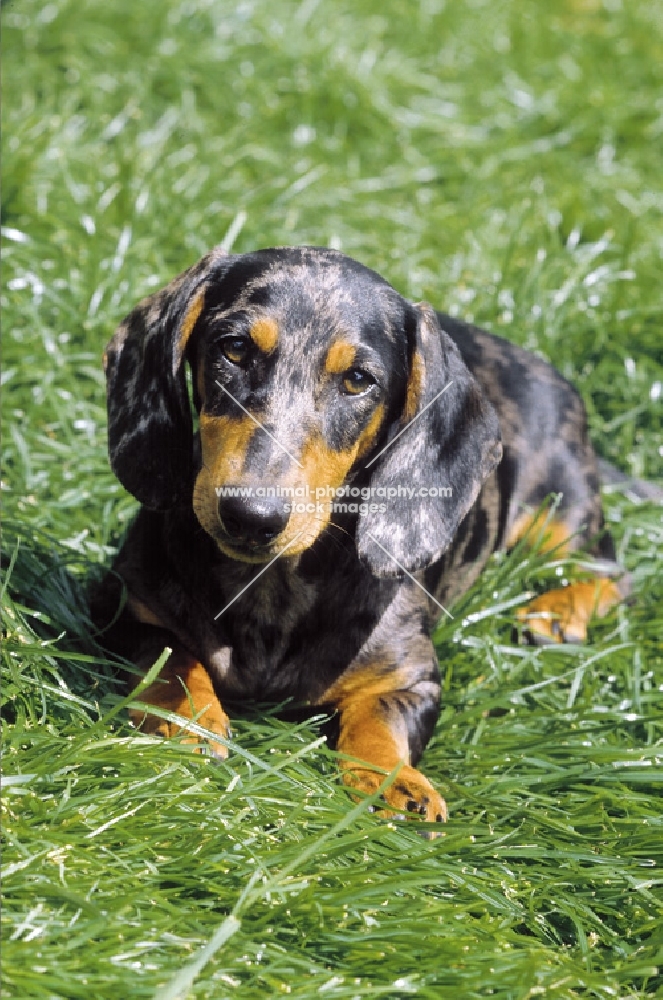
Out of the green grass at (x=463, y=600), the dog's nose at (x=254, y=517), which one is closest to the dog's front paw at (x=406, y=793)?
the green grass at (x=463, y=600)

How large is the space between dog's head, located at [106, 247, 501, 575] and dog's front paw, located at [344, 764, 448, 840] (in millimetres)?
590

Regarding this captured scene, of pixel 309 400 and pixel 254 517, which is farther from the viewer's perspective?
pixel 309 400

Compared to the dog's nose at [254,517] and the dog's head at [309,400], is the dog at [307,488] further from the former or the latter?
the dog's nose at [254,517]

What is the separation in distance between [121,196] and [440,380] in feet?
9.13

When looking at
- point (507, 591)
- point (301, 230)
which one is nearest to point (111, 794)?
point (507, 591)

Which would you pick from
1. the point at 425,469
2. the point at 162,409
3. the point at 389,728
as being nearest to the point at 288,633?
the point at 389,728

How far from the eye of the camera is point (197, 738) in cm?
326

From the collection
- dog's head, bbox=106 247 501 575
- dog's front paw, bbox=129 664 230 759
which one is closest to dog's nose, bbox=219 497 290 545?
dog's head, bbox=106 247 501 575

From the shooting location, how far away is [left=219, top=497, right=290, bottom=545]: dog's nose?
2.99 m

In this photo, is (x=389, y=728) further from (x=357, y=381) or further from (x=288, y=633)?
(x=357, y=381)

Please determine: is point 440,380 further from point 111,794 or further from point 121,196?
point 121,196

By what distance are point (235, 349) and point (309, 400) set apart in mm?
267

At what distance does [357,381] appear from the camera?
3445 mm

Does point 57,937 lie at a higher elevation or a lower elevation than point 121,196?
lower
